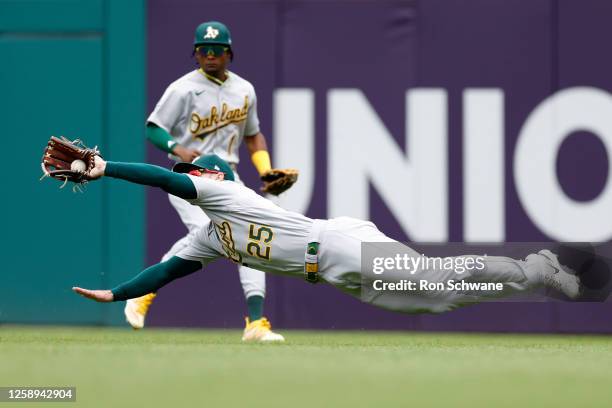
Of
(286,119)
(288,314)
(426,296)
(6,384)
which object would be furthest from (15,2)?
(6,384)

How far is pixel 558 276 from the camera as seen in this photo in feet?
21.9

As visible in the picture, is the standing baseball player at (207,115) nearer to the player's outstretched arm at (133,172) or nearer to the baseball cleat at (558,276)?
the player's outstretched arm at (133,172)

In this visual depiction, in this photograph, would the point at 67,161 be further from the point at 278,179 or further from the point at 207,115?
the point at 207,115

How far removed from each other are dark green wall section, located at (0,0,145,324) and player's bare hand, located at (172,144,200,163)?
157 cm

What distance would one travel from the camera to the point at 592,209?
28.5ft

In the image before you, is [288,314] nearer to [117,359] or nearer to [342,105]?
[342,105]

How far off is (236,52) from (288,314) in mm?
1856

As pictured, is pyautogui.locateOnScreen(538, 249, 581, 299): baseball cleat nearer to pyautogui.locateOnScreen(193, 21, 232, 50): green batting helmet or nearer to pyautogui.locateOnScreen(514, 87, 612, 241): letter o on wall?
pyautogui.locateOnScreen(514, 87, 612, 241): letter o on wall

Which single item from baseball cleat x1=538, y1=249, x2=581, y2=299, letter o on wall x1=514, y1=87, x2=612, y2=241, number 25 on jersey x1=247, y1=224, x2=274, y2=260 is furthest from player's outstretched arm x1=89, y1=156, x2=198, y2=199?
letter o on wall x1=514, y1=87, x2=612, y2=241

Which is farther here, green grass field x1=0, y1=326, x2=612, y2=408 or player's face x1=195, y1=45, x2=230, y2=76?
player's face x1=195, y1=45, x2=230, y2=76

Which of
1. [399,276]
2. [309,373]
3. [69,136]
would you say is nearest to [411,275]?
[399,276]

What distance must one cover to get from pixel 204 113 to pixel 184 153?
51 centimetres

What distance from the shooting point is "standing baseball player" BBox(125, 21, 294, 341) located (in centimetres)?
754

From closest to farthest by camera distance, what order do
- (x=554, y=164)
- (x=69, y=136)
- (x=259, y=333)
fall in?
(x=259, y=333)
(x=554, y=164)
(x=69, y=136)
